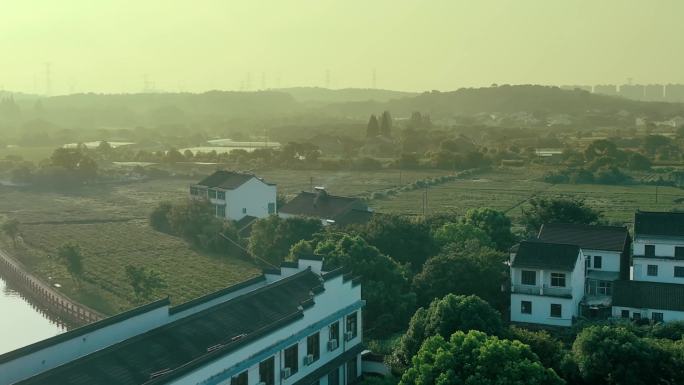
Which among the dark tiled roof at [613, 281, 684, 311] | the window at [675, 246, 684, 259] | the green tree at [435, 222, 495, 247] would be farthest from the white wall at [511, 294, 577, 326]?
the green tree at [435, 222, 495, 247]

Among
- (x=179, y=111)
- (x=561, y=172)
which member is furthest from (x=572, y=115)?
(x=561, y=172)

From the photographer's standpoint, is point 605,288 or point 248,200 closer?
point 605,288

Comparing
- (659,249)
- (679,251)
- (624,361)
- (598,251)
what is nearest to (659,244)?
(659,249)

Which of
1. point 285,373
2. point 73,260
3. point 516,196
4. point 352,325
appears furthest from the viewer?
point 516,196

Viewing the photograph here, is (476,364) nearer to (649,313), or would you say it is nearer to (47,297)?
(649,313)

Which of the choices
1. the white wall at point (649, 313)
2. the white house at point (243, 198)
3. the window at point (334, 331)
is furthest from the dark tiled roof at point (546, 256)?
the white house at point (243, 198)

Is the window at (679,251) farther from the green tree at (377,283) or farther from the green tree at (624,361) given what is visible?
the green tree at (624,361)

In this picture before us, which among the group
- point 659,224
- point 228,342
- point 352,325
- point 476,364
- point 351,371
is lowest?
point 351,371

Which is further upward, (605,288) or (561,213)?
(561,213)
